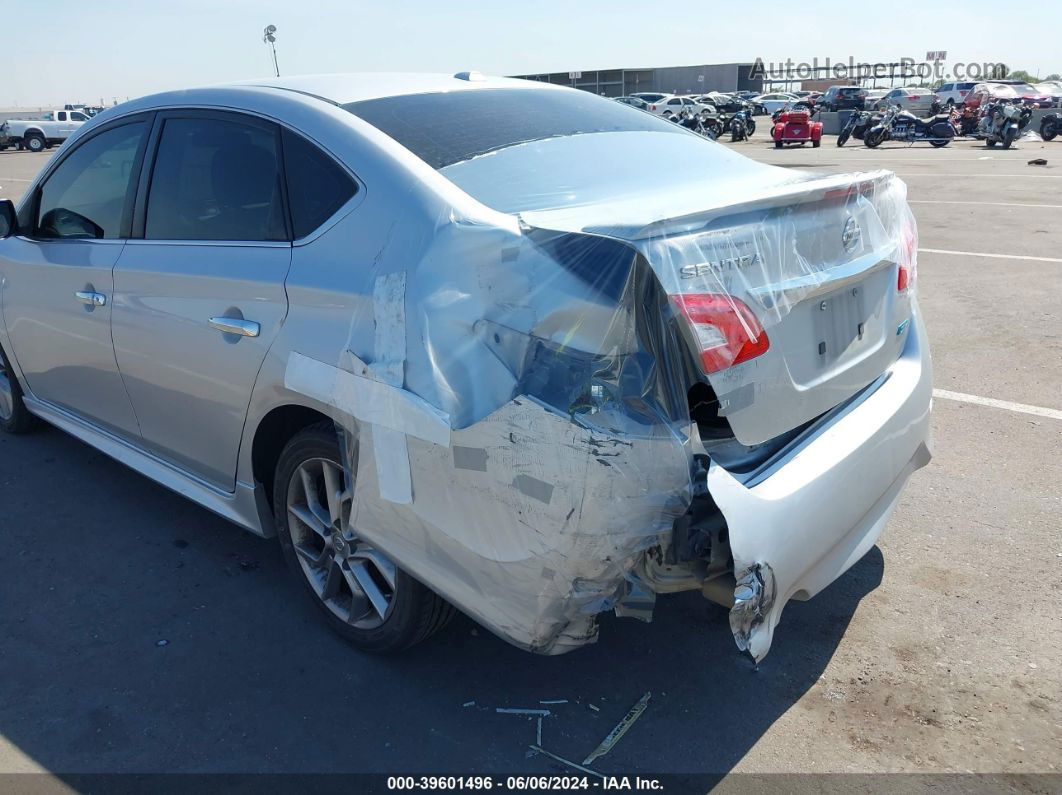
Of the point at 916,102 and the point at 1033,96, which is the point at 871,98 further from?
the point at 1033,96

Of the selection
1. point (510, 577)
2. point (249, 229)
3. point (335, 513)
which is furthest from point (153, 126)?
point (510, 577)

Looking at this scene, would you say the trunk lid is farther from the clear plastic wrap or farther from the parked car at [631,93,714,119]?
the parked car at [631,93,714,119]

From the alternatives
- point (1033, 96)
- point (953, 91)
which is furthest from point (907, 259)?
point (953, 91)

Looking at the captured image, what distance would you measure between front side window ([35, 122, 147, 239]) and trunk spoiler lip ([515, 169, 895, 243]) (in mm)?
2135

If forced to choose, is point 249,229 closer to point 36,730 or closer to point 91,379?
point 91,379

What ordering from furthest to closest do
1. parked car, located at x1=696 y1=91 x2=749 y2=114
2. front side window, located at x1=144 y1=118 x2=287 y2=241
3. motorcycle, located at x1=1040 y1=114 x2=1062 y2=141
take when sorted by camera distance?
1. parked car, located at x1=696 y1=91 x2=749 y2=114
2. motorcycle, located at x1=1040 y1=114 x2=1062 y2=141
3. front side window, located at x1=144 y1=118 x2=287 y2=241

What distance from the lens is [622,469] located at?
2.09m

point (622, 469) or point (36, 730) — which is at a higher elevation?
point (622, 469)

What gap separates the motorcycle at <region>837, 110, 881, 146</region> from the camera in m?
26.3

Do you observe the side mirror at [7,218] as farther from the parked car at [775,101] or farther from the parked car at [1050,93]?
the parked car at [775,101]

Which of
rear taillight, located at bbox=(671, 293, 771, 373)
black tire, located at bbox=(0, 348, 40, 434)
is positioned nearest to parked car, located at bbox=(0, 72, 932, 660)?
rear taillight, located at bbox=(671, 293, 771, 373)

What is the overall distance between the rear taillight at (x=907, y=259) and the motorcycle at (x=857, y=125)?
84.1ft

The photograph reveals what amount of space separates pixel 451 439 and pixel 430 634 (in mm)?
936

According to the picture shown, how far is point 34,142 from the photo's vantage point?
36812 millimetres
